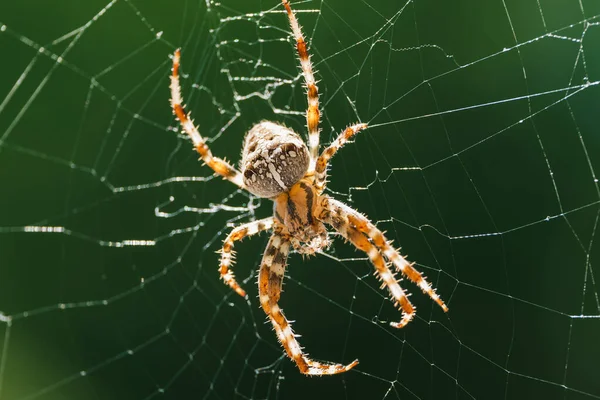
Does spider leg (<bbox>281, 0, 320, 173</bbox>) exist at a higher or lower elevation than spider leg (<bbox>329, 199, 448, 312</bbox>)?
higher

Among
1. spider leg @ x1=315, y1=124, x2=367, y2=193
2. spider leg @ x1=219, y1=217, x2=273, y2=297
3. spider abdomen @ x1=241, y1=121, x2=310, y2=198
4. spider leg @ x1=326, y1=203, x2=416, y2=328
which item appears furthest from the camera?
spider leg @ x1=219, y1=217, x2=273, y2=297

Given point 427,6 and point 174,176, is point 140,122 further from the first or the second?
point 427,6

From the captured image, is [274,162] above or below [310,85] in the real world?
below

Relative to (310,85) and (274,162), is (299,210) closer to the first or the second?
(274,162)

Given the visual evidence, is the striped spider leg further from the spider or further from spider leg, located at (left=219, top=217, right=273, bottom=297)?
spider leg, located at (left=219, top=217, right=273, bottom=297)

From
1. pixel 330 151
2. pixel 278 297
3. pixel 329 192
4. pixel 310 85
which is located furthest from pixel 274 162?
pixel 329 192

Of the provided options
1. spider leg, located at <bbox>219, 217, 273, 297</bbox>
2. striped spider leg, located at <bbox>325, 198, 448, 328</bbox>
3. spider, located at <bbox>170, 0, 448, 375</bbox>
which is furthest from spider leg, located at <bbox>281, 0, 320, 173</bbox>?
spider leg, located at <bbox>219, 217, 273, 297</bbox>
